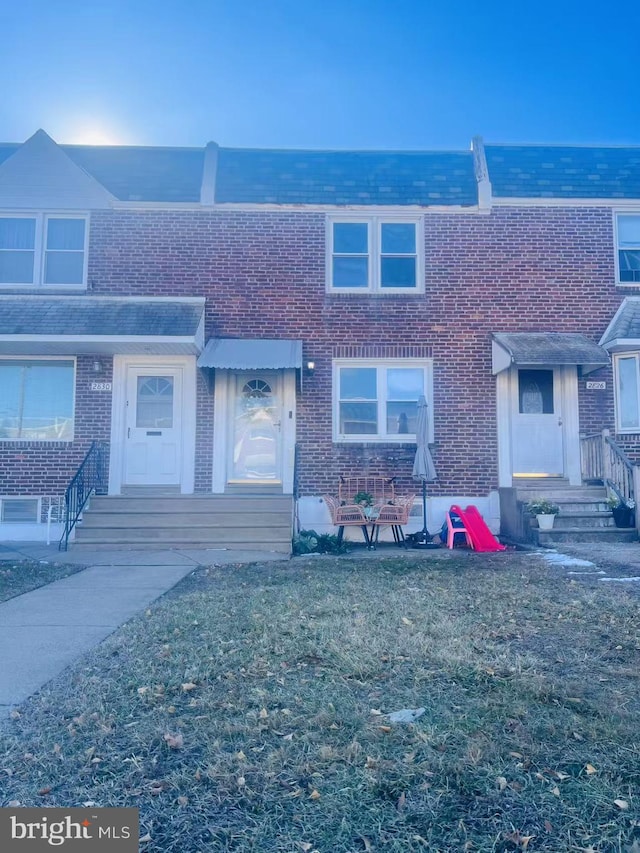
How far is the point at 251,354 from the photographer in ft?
33.7

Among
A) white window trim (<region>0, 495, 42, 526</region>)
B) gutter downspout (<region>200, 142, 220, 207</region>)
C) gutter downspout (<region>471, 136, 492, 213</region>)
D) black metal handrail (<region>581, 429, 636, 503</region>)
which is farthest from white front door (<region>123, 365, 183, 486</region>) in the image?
black metal handrail (<region>581, 429, 636, 503</region>)

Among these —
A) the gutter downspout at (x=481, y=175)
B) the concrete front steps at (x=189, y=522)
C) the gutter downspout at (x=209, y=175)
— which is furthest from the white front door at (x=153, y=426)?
the gutter downspout at (x=481, y=175)

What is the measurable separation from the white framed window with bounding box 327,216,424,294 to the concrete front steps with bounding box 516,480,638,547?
4474mm

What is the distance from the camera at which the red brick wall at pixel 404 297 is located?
10898 mm

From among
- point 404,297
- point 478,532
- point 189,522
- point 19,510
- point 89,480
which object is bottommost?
point 478,532

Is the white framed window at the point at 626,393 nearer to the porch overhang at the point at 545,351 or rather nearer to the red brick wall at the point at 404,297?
the red brick wall at the point at 404,297

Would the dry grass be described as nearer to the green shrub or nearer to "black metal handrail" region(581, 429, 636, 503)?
the green shrub

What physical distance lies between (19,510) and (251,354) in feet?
16.9

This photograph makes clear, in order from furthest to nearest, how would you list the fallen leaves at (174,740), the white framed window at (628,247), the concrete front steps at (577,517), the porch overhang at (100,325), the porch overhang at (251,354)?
the white framed window at (628,247), the porch overhang at (251,354), the porch overhang at (100,325), the concrete front steps at (577,517), the fallen leaves at (174,740)

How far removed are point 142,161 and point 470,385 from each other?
27.8 feet

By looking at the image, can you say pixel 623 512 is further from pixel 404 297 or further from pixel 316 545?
pixel 404 297

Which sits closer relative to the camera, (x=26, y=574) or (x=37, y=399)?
(x=26, y=574)

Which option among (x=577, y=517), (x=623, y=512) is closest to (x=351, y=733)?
(x=577, y=517)

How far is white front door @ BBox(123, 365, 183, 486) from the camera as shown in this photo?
10.8 meters
